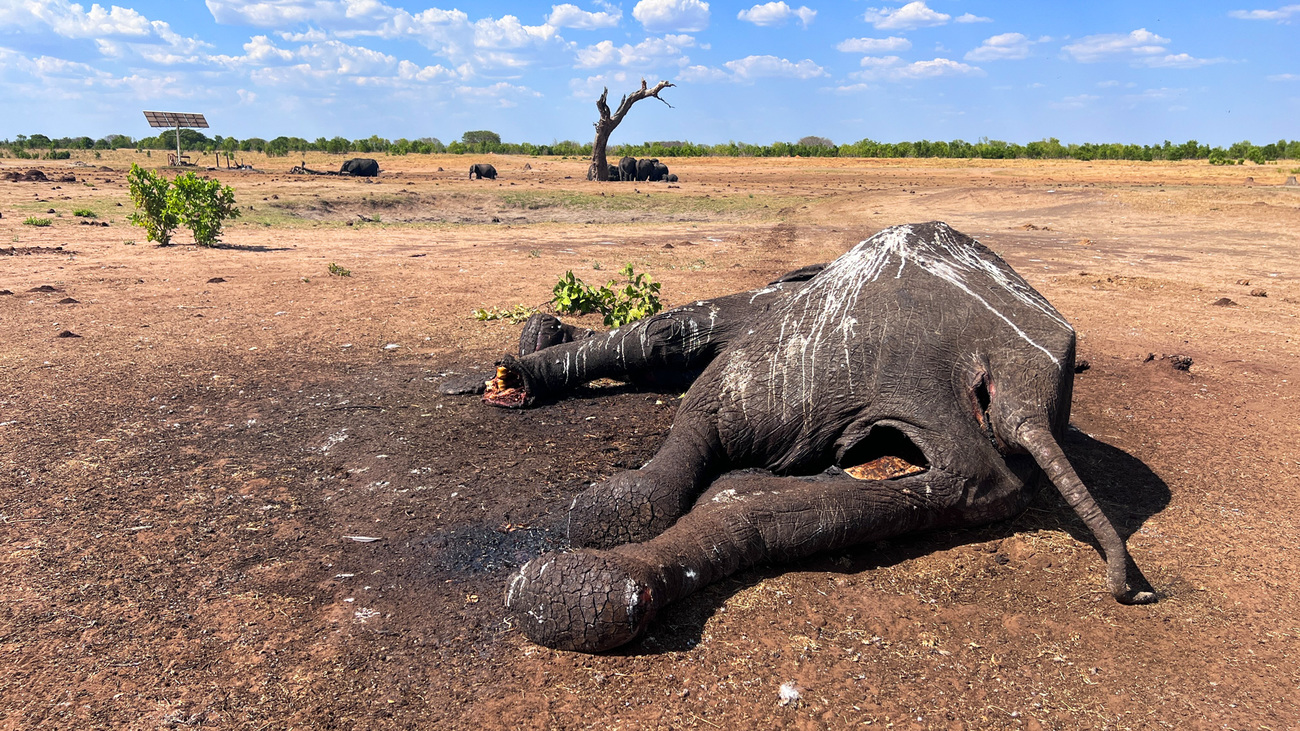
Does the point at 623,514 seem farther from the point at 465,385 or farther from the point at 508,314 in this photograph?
the point at 508,314

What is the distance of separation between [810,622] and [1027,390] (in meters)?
1.44

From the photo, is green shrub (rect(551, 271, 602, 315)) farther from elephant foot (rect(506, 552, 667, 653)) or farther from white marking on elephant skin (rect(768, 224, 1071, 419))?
elephant foot (rect(506, 552, 667, 653))

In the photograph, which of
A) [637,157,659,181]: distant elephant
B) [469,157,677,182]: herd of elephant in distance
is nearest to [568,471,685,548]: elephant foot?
[469,157,677,182]: herd of elephant in distance

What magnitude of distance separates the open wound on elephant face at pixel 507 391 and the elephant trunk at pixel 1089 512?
9.40ft

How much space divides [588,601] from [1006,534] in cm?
198

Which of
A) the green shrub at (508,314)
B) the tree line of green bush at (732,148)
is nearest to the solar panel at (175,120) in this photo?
the tree line of green bush at (732,148)

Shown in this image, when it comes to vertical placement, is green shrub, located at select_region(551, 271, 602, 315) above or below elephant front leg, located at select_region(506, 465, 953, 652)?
above

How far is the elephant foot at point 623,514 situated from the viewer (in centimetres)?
316

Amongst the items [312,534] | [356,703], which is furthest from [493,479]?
[356,703]

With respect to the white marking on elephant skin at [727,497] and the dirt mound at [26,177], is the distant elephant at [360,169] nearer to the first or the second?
the dirt mound at [26,177]

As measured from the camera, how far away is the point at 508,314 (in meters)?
7.54

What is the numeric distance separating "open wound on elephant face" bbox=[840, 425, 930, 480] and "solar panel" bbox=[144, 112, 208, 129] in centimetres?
4092

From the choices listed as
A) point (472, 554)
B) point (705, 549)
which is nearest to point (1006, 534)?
point (705, 549)

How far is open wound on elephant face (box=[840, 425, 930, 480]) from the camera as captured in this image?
3.37 m
